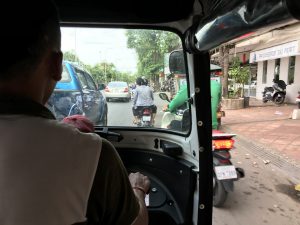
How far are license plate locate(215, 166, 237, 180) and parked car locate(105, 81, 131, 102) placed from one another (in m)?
1.51

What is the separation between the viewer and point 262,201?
164 inches

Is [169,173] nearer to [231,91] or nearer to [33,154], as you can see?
[33,154]

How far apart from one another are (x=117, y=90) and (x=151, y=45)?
2.00 feet

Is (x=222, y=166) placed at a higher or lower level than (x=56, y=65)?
lower

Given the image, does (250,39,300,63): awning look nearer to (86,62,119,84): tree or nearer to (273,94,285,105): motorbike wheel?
(273,94,285,105): motorbike wheel

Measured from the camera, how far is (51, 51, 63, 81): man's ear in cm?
95

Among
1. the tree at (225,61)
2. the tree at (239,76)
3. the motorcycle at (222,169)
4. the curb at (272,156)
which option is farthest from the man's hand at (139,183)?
the tree at (239,76)

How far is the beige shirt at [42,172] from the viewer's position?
0.79 m

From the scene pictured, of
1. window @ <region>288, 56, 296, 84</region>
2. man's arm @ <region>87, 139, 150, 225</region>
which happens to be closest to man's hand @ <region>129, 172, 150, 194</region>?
man's arm @ <region>87, 139, 150, 225</region>

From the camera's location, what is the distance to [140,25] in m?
2.30

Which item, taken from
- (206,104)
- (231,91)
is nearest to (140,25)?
(206,104)

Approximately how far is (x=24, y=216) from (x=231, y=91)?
14.2 m

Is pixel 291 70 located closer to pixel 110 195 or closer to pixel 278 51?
pixel 278 51

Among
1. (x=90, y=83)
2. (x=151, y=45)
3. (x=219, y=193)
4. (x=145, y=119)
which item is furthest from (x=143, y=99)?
(x=219, y=193)
